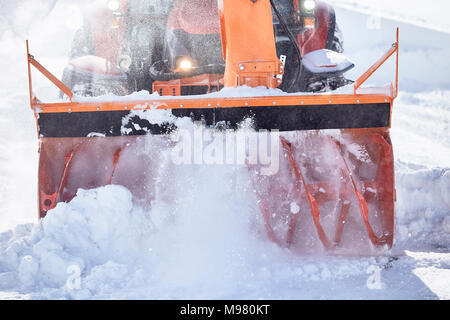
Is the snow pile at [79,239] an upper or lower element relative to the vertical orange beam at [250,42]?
lower

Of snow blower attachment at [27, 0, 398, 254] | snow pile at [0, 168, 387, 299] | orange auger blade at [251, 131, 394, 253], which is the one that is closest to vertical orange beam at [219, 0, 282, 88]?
snow blower attachment at [27, 0, 398, 254]

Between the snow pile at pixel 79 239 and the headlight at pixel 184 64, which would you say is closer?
the snow pile at pixel 79 239

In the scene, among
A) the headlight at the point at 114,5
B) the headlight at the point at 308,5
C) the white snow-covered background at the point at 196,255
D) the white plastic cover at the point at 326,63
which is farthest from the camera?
the headlight at the point at 114,5

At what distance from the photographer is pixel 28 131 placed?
7371mm

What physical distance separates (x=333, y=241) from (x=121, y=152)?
1.50 meters

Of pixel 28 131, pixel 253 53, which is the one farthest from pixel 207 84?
pixel 28 131

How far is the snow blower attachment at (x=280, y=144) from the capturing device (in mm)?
2906

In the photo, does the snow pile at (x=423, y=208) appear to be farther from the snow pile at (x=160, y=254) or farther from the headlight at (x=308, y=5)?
the headlight at (x=308, y=5)

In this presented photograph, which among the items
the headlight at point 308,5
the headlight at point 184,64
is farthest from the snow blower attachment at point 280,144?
the headlight at point 308,5

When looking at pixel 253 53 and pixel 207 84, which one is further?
pixel 207 84

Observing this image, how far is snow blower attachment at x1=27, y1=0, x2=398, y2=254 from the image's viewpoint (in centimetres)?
291

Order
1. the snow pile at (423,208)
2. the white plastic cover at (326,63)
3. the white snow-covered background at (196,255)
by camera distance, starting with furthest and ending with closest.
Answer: the white plastic cover at (326,63) < the snow pile at (423,208) < the white snow-covered background at (196,255)

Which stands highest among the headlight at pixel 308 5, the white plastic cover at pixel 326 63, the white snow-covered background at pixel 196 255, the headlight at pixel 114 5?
the headlight at pixel 114 5

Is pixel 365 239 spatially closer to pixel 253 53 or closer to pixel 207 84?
pixel 253 53
